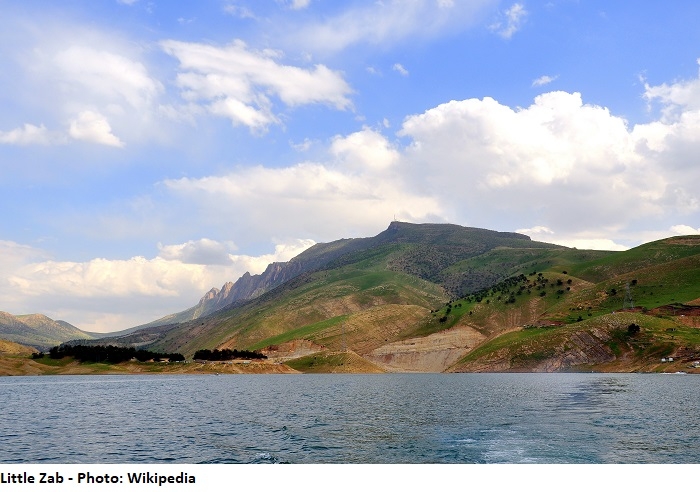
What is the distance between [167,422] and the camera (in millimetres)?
80688

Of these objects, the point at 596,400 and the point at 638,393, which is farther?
the point at 638,393

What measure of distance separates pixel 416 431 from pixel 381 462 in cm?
2058

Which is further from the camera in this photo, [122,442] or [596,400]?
[596,400]

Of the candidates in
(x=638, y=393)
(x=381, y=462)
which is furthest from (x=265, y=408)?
(x=638, y=393)

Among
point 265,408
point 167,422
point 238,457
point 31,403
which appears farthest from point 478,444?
point 31,403

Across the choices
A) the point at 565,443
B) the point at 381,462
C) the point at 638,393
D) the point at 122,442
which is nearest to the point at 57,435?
the point at 122,442
